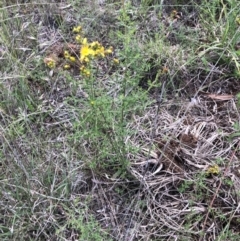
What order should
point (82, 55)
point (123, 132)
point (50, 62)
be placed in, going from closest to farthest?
1. point (82, 55)
2. point (123, 132)
3. point (50, 62)

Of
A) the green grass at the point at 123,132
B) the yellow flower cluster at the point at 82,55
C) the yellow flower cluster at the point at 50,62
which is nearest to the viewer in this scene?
the yellow flower cluster at the point at 82,55

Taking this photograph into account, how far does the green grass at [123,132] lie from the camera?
159 centimetres

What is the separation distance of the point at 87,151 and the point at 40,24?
879 millimetres

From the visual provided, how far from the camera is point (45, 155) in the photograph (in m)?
1.76

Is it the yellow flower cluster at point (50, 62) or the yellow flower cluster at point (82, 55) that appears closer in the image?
the yellow flower cluster at point (82, 55)

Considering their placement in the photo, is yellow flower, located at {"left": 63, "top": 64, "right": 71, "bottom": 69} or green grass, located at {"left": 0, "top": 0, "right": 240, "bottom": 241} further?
yellow flower, located at {"left": 63, "top": 64, "right": 71, "bottom": 69}

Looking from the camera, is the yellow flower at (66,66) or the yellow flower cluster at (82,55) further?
the yellow flower at (66,66)

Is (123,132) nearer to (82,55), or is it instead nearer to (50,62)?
(82,55)

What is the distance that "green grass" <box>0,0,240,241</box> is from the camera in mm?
1586

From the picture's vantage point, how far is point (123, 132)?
63.1 inches

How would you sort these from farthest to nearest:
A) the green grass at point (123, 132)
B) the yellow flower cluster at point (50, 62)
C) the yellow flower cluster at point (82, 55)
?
the yellow flower cluster at point (50, 62) → the green grass at point (123, 132) → the yellow flower cluster at point (82, 55)

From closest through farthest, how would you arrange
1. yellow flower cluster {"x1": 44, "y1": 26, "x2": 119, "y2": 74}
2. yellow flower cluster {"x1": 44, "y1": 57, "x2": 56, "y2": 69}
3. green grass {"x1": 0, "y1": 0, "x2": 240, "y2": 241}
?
yellow flower cluster {"x1": 44, "y1": 26, "x2": 119, "y2": 74} < green grass {"x1": 0, "y1": 0, "x2": 240, "y2": 241} < yellow flower cluster {"x1": 44, "y1": 57, "x2": 56, "y2": 69}

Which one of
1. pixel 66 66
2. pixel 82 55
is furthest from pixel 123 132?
pixel 66 66

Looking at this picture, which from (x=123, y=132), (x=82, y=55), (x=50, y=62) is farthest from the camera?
(x=50, y=62)
